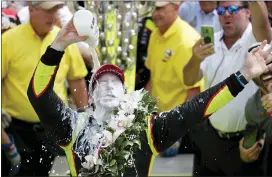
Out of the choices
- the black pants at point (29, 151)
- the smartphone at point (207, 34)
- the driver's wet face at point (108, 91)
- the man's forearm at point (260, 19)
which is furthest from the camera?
the black pants at point (29, 151)

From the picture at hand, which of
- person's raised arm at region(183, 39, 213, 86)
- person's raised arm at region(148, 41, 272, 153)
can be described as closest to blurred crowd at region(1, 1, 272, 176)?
person's raised arm at region(183, 39, 213, 86)

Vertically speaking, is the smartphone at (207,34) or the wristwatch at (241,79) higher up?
the wristwatch at (241,79)

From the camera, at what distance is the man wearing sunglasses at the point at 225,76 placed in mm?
6223

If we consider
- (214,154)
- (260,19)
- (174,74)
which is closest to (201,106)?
(260,19)

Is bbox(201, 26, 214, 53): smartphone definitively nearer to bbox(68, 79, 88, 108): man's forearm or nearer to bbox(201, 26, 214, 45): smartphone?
bbox(201, 26, 214, 45): smartphone

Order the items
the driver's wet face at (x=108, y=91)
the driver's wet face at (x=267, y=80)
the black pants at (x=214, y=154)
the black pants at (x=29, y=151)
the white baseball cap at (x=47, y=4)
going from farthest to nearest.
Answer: the black pants at (x=29, y=151), the white baseball cap at (x=47, y=4), the black pants at (x=214, y=154), the driver's wet face at (x=267, y=80), the driver's wet face at (x=108, y=91)

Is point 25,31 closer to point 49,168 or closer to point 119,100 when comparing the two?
point 49,168

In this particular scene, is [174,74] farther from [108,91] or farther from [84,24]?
[84,24]

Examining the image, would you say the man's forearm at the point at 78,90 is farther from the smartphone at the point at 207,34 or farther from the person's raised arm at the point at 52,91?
the person's raised arm at the point at 52,91

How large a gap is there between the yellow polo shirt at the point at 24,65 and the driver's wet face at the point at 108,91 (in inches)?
61.6

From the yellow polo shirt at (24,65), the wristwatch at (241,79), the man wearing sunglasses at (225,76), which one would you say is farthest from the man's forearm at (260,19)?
the yellow polo shirt at (24,65)

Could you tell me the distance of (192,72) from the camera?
6.38m

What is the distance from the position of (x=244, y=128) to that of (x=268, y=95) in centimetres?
117

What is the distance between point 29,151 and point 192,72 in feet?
4.79
